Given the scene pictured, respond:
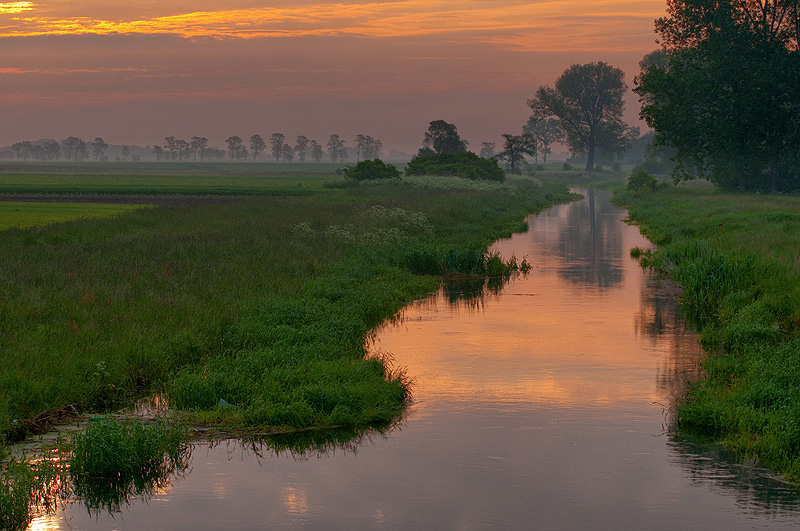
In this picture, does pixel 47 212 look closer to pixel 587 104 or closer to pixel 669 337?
pixel 669 337

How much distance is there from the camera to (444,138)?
422 ft

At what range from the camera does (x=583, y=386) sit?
1391cm

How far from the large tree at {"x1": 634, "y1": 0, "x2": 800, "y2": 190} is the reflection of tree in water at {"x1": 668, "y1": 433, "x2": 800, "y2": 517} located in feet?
157

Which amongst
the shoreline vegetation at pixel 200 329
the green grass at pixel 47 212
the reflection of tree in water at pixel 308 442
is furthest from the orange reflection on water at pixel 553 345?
the green grass at pixel 47 212

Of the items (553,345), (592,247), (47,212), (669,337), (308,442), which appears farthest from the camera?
(47,212)

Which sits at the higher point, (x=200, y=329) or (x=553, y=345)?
(x=200, y=329)

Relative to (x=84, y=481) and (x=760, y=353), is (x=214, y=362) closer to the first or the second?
(x=84, y=481)

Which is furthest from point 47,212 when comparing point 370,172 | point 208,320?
point 370,172

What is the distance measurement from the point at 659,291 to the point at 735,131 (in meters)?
35.5

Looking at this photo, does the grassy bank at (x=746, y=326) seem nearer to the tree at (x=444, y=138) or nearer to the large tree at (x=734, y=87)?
the large tree at (x=734, y=87)

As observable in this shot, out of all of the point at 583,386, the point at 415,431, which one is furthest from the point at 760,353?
the point at 415,431

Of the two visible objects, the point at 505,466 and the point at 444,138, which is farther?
the point at 444,138

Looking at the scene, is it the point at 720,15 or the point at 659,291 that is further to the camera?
the point at 720,15

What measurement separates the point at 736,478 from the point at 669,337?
848cm
